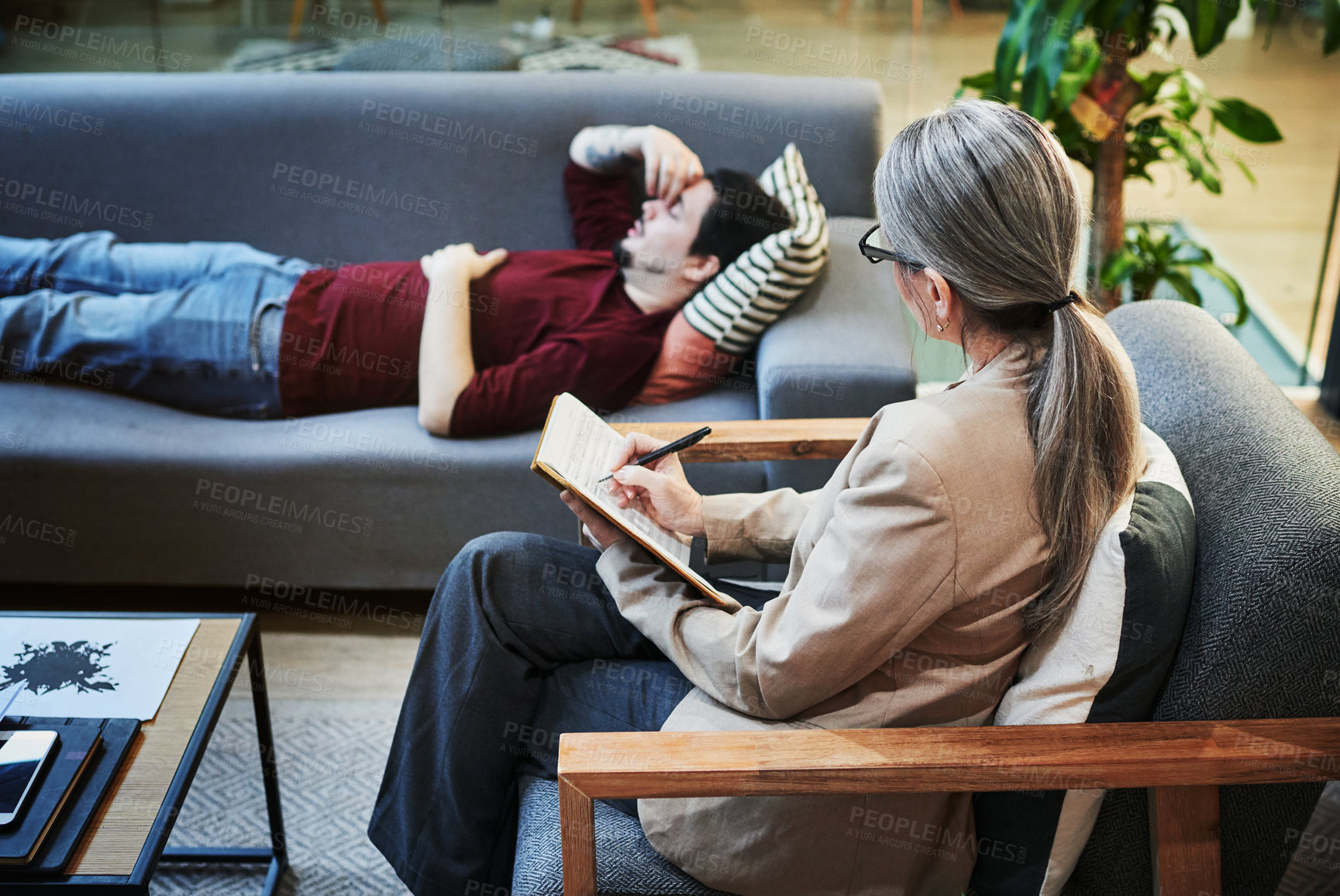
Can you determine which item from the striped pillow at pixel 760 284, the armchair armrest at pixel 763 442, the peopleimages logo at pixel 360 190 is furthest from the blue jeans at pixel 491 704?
the peopleimages logo at pixel 360 190

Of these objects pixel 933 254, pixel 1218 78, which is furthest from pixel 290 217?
pixel 1218 78

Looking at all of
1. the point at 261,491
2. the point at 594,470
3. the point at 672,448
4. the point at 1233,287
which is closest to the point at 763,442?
the point at 672,448

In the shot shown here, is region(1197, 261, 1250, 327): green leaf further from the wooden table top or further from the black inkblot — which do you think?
the black inkblot

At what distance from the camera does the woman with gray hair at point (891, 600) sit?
999 millimetres

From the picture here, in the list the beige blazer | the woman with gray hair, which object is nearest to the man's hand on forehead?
the woman with gray hair

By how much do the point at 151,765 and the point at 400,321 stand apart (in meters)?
1.07

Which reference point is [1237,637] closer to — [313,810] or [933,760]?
[933,760]

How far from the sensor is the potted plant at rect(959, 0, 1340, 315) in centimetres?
226

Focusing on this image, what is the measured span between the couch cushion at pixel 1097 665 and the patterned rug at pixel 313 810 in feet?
2.24

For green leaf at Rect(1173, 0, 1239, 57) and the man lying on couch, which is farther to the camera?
green leaf at Rect(1173, 0, 1239, 57)

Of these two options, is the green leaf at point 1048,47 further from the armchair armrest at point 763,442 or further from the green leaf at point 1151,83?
the armchair armrest at point 763,442

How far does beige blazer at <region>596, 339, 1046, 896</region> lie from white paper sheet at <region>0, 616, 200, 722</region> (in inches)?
23.9

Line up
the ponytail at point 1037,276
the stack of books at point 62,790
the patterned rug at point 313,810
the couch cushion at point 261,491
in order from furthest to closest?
the couch cushion at point 261,491
the patterned rug at point 313,810
the stack of books at point 62,790
the ponytail at point 1037,276

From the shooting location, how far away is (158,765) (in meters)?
1.26
